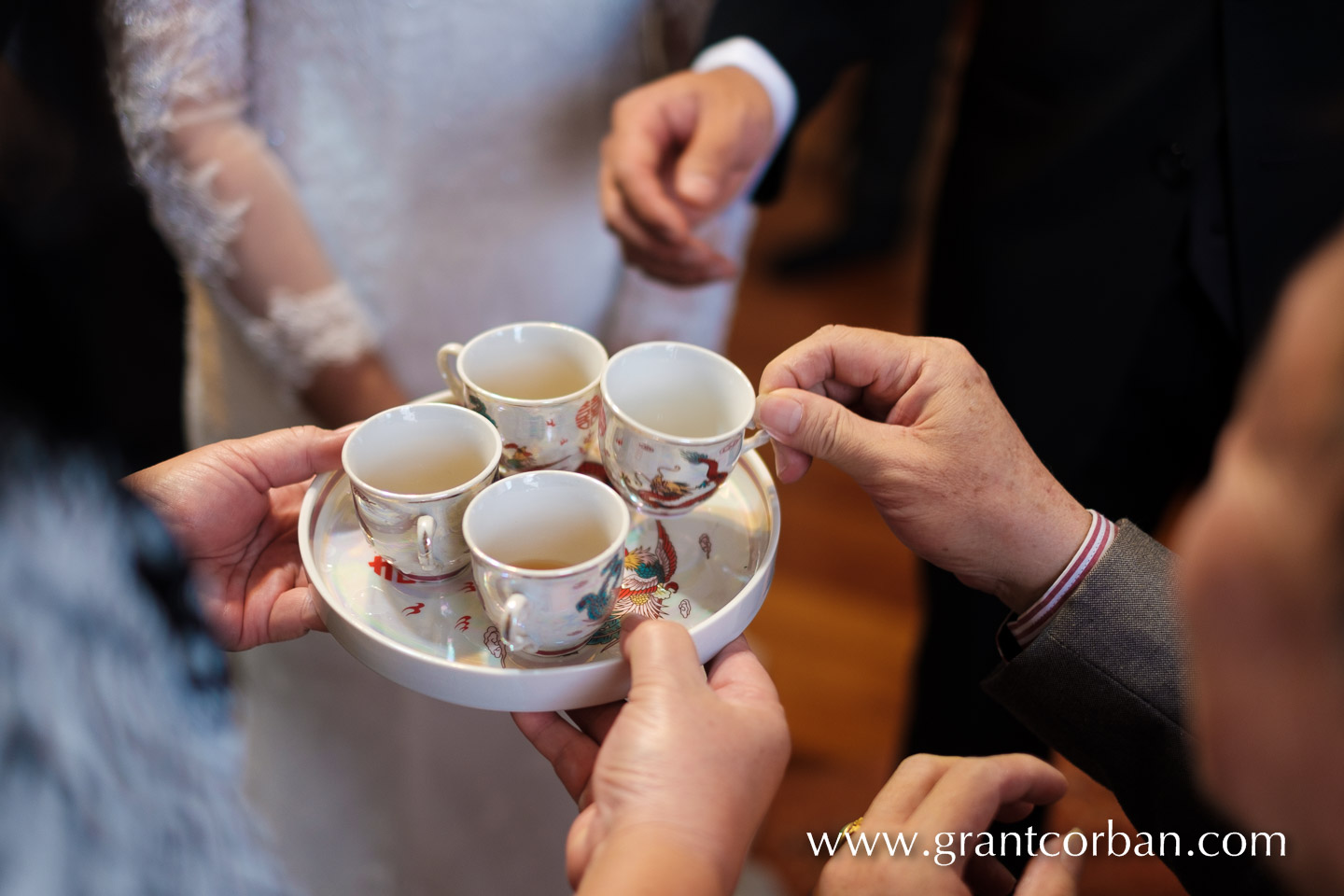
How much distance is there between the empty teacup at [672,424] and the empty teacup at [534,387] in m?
0.04

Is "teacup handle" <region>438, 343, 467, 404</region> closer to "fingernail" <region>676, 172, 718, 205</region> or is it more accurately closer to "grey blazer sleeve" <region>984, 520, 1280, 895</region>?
"fingernail" <region>676, 172, 718, 205</region>

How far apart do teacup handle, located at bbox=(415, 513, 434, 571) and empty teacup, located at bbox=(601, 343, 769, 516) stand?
0.50 feet

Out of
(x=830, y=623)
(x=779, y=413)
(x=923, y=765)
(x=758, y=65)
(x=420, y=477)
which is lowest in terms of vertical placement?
(x=830, y=623)

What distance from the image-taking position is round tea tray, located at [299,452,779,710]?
2.09 ft

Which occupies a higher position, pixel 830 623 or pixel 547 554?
pixel 547 554

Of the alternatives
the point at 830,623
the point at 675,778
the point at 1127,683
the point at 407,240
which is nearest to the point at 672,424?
the point at 675,778

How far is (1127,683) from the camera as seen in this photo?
2.26 feet

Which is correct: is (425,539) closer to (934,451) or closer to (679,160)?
(934,451)

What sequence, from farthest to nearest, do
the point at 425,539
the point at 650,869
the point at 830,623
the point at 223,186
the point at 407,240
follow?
the point at 830,623 < the point at 407,240 < the point at 223,186 < the point at 425,539 < the point at 650,869

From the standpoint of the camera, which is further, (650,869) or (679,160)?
(679,160)

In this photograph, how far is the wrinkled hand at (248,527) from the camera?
2.33ft

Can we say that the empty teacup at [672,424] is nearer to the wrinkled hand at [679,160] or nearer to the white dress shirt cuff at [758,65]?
the wrinkled hand at [679,160]

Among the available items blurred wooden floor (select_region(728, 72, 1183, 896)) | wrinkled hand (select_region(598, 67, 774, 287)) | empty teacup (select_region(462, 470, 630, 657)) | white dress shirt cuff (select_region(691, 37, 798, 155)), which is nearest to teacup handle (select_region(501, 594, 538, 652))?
empty teacup (select_region(462, 470, 630, 657))

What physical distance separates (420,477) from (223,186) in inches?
19.2
